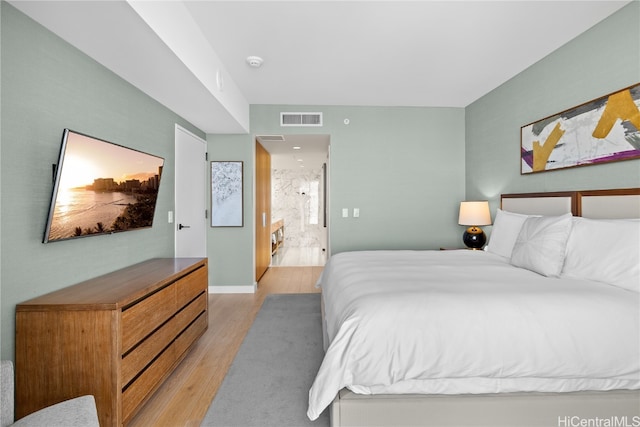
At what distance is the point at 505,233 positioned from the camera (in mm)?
2787

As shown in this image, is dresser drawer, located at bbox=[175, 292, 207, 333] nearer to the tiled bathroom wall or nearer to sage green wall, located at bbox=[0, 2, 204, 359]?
sage green wall, located at bbox=[0, 2, 204, 359]

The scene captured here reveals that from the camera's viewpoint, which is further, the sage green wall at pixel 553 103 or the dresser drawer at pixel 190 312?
the dresser drawer at pixel 190 312

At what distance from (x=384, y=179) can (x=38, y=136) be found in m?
3.60

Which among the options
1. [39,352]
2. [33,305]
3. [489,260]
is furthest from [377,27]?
[39,352]

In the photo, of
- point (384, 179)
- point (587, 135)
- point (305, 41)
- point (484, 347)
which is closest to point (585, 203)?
point (587, 135)

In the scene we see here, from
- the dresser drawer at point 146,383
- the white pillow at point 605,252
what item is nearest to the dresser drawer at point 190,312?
the dresser drawer at point 146,383

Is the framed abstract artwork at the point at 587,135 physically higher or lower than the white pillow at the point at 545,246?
higher

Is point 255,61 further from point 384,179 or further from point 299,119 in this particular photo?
point 384,179

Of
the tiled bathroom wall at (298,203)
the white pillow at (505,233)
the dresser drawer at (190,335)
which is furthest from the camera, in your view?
the tiled bathroom wall at (298,203)

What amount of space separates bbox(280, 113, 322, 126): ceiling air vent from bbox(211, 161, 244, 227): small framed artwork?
0.88 meters

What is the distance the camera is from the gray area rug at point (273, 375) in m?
1.72

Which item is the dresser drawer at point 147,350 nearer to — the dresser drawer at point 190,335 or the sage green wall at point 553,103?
the dresser drawer at point 190,335

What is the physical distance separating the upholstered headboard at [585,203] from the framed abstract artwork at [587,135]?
0.24 m

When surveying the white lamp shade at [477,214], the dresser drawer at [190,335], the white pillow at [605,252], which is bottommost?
the dresser drawer at [190,335]
